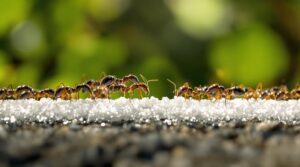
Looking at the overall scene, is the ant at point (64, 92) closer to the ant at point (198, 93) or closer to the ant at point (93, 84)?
the ant at point (93, 84)

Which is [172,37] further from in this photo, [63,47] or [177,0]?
[63,47]

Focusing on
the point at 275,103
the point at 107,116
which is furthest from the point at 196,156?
the point at 275,103

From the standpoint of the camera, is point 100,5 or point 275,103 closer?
point 275,103

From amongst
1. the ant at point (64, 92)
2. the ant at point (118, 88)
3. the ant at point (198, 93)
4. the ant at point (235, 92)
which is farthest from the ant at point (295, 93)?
the ant at point (64, 92)

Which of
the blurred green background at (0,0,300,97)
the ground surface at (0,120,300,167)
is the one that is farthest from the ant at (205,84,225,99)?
the blurred green background at (0,0,300,97)

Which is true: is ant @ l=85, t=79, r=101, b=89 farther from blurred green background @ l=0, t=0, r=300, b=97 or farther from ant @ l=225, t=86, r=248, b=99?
blurred green background @ l=0, t=0, r=300, b=97

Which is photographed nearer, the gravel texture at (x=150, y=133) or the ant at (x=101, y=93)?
the gravel texture at (x=150, y=133)
